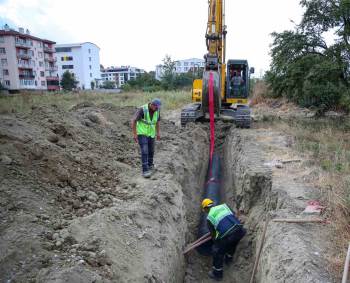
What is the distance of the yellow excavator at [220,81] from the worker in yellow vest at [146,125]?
511cm

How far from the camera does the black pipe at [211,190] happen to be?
7957mm

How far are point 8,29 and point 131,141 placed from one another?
59.5m

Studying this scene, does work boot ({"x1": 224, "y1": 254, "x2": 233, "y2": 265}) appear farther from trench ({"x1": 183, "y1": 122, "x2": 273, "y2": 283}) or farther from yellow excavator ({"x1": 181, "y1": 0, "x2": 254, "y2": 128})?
yellow excavator ({"x1": 181, "y1": 0, "x2": 254, "y2": 128})

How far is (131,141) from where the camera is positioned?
438 inches

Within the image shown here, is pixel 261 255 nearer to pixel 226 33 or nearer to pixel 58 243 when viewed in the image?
pixel 58 243

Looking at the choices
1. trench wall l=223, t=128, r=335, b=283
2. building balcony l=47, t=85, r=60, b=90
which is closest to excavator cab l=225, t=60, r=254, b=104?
trench wall l=223, t=128, r=335, b=283

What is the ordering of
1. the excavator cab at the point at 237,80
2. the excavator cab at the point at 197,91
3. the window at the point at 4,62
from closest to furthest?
the excavator cab at the point at 237,80
the excavator cab at the point at 197,91
the window at the point at 4,62

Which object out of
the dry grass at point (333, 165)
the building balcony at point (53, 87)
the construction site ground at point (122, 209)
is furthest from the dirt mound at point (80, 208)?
the building balcony at point (53, 87)

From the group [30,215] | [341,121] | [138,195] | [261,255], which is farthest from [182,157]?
[341,121]

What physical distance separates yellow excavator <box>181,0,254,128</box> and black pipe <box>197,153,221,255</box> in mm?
1969

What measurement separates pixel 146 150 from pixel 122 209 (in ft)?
7.36

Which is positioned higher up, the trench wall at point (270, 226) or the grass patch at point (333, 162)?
the grass patch at point (333, 162)

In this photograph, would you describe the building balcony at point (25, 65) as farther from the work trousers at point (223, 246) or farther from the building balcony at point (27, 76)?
the work trousers at point (223, 246)

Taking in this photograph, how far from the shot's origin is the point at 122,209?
5.73 m
